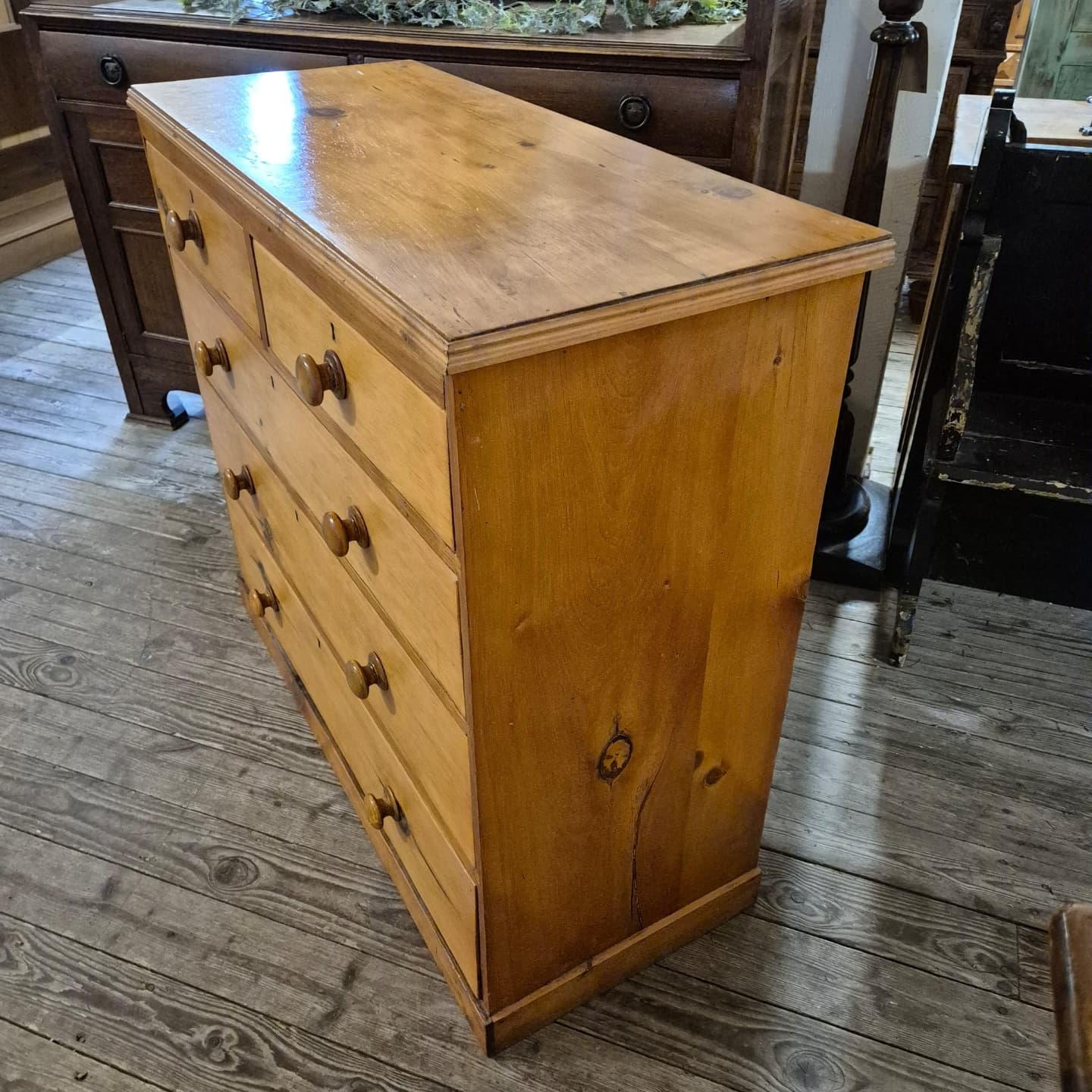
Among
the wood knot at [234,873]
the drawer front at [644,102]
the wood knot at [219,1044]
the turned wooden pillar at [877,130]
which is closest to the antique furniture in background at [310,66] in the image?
the drawer front at [644,102]

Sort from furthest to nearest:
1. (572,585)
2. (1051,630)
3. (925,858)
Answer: (1051,630) → (925,858) → (572,585)

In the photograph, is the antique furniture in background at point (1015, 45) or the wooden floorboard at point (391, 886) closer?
the wooden floorboard at point (391, 886)

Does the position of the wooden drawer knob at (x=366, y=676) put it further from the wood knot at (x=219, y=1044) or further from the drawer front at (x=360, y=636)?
the wood knot at (x=219, y=1044)

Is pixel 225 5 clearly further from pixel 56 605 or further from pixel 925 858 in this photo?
pixel 925 858

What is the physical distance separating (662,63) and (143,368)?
155 cm

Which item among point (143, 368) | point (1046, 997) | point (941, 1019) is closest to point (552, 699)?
point (941, 1019)

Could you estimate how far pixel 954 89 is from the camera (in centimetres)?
302

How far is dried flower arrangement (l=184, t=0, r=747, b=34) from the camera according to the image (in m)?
1.72

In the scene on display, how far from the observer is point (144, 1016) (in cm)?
127

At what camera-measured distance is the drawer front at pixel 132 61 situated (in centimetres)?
191

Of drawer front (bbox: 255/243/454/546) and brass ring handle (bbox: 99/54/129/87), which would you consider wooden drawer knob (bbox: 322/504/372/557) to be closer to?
drawer front (bbox: 255/243/454/546)

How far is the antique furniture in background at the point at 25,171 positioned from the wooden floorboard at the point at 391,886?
1.97 metres

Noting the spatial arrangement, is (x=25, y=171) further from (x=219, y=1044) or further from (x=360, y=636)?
(x=219, y=1044)

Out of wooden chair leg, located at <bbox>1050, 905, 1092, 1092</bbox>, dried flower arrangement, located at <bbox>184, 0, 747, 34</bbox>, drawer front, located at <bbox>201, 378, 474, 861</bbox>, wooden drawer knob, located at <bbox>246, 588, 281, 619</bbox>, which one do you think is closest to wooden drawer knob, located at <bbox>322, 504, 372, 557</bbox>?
drawer front, located at <bbox>201, 378, 474, 861</bbox>
